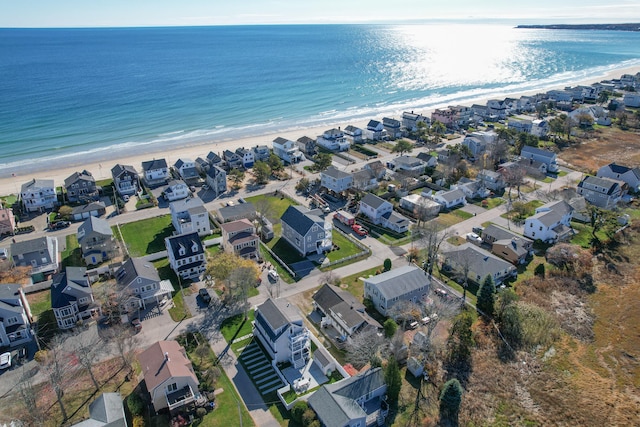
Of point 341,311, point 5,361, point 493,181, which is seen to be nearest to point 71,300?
point 5,361

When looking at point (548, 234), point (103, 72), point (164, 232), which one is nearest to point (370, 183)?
point (548, 234)

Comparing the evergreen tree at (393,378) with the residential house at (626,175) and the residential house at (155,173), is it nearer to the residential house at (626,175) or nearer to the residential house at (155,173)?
the residential house at (155,173)

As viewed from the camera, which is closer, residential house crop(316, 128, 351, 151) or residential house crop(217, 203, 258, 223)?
residential house crop(217, 203, 258, 223)

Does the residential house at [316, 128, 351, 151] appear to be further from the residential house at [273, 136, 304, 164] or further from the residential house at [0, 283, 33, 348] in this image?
the residential house at [0, 283, 33, 348]

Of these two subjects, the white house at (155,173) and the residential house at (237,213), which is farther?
the white house at (155,173)

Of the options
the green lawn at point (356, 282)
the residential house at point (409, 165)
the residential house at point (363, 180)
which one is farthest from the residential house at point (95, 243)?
the residential house at point (409, 165)

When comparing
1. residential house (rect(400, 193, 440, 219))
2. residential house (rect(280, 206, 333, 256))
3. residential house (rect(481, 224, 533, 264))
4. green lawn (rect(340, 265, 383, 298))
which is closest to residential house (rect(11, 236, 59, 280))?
residential house (rect(280, 206, 333, 256))
